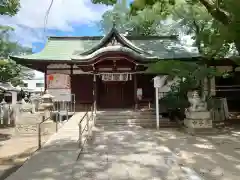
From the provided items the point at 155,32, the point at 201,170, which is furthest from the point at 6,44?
the point at 201,170

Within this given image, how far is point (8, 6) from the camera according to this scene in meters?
10.5

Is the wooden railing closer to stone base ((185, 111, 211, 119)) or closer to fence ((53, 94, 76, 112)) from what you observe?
fence ((53, 94, 76, 112))

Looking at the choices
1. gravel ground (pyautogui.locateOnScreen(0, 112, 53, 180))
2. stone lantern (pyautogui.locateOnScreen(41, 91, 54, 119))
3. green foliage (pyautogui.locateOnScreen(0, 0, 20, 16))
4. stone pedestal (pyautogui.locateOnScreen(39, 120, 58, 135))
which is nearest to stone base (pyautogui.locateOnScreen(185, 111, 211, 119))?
stone pedestal (pyautogui.locateOnScreen(39, 120, 58, 135))

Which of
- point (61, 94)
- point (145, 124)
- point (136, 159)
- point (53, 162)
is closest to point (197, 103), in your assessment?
point (145, 124)

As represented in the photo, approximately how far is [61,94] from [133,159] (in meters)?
9.89

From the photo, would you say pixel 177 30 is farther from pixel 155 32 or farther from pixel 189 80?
pixel 189 80

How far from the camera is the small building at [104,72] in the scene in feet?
49.6

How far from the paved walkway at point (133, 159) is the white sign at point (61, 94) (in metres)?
5.67

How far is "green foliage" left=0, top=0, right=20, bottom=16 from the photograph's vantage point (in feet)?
34.3

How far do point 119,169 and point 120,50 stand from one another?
8920mm

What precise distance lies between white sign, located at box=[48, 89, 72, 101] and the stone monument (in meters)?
7.42

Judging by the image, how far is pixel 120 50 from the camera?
45.1ft

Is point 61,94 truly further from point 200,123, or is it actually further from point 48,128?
point 200,123

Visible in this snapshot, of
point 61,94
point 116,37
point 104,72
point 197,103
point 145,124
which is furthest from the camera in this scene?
point 116,37
